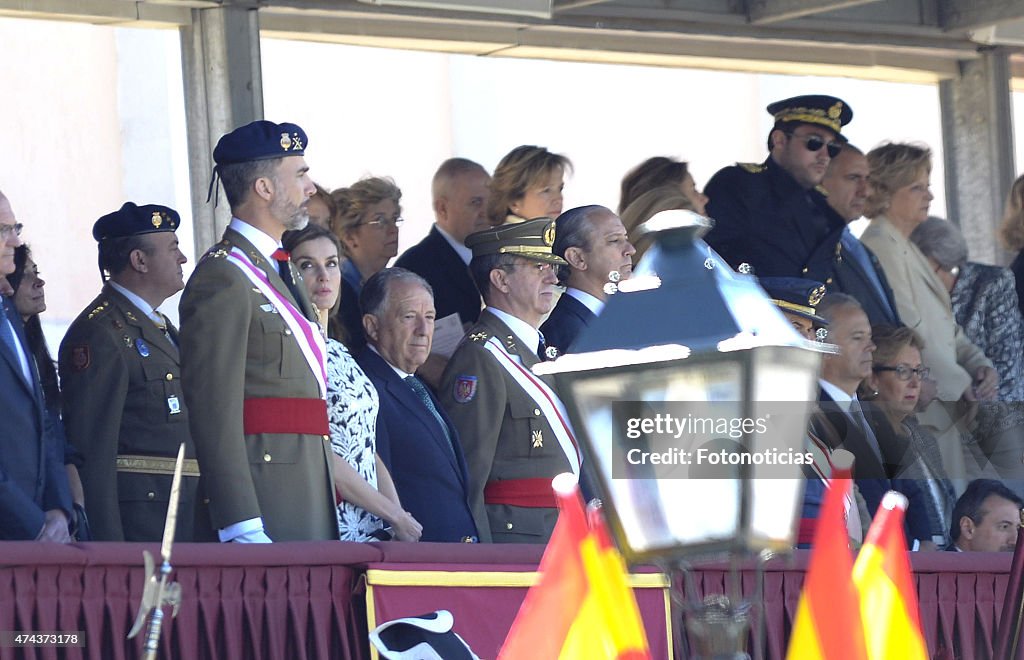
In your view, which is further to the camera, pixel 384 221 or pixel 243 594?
pixel 384 221

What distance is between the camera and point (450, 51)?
8.08m

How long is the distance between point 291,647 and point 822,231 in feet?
11.3

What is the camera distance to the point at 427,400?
230 inches

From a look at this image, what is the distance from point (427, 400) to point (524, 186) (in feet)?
4.06

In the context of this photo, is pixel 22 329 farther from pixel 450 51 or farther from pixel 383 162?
pixel 383 162

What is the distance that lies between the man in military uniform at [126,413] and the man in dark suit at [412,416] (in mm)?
592

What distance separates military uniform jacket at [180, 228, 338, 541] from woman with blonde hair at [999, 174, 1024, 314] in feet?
12.2

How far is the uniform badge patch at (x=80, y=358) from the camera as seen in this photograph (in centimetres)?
567

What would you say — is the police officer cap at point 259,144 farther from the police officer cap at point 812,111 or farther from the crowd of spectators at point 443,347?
the police officer cap at point 812,111

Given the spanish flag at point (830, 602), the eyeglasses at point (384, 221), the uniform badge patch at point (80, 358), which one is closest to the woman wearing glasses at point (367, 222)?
the eyeglasses at point (384, 221)

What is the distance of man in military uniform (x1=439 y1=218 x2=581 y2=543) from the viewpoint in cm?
581

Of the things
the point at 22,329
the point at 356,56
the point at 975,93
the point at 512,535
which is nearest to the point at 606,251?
the point at 512,535

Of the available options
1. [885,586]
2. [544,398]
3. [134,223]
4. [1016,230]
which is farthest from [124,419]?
[1016,230]

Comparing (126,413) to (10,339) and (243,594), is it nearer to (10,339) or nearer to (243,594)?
(10,339)
